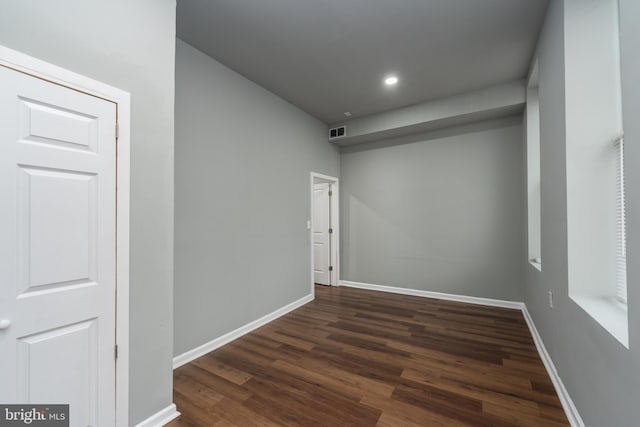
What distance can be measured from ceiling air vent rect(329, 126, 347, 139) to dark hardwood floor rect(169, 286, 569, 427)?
10.2 feet

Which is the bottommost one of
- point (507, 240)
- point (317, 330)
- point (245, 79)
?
point (317, 330)

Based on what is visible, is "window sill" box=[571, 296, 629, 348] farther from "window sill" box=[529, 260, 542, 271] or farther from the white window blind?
"window sill" box=[529, 260, 542, 271]

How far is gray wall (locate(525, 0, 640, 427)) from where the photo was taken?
1.08 metres

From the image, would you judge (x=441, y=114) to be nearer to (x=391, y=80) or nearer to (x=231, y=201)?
(x=391, y=80)

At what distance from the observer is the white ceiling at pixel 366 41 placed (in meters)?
2.18

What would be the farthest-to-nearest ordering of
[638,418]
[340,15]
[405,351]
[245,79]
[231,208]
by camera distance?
[245,79]
[231,208]
[405,351]
[340,15]
[638,418]

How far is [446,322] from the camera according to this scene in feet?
11.1

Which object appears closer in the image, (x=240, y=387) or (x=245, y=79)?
(x=240, y=387)

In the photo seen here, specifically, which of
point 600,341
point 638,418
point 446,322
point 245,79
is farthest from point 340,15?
point 446,322

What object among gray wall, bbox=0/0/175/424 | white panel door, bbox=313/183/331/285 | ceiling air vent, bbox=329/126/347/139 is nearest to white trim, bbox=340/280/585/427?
white panel door, bbox=313/183/331/285

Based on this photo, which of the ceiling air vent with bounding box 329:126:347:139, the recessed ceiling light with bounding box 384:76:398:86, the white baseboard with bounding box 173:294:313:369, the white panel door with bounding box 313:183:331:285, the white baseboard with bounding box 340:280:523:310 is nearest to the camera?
the white baseboard with bounding box 173:294:313:369

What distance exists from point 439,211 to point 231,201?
332 centimetres

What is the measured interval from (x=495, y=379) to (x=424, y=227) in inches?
103

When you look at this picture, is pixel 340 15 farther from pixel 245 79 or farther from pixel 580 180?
pixel 580 180
